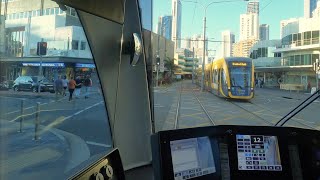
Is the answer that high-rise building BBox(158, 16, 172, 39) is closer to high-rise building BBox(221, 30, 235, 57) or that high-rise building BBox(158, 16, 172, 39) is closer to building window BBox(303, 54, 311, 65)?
high-rise building BBox(221, 30, 235, 57)

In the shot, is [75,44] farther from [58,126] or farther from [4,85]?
[4,85]

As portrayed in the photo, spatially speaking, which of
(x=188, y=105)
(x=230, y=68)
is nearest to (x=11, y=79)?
(x=188, y=105)

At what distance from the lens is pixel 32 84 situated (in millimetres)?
1896

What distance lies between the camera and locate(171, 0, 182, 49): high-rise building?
455cm

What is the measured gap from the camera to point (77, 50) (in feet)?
9.37

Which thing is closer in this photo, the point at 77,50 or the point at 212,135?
the point at 212,135

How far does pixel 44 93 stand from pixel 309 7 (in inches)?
107

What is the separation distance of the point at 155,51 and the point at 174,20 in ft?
2.58

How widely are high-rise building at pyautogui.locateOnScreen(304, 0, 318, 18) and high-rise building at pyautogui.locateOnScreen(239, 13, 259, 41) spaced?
2.10 feet

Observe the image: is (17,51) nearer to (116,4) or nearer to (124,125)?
(116,4)

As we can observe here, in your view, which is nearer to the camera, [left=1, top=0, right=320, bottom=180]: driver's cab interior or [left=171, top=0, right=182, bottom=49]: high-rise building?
[left=1, top=0, right=320, bottom=180]: driver's cab interior

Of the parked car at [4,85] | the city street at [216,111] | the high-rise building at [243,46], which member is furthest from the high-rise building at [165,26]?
the parked car at [4,85]

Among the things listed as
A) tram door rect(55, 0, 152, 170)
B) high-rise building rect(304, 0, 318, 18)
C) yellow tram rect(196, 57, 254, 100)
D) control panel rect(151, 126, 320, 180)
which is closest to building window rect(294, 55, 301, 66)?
high-rise building rect(304, 0, 318, 18)

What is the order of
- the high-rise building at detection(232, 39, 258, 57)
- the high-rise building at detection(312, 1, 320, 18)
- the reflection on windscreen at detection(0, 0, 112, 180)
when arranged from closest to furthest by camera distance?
1. the reflection on windscreen at detection(0, 0, 112, 180)
2. the high-rise building at detection(312, 1, 320, 18)
3. the high-rise building at detection(232, 39, 258, 57)
